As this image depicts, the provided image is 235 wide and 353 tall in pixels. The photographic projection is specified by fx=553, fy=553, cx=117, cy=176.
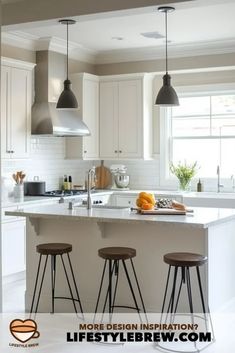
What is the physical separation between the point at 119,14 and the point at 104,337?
8.77ft

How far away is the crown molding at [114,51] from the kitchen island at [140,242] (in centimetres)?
243

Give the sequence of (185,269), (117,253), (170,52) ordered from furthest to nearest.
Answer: (170,52)
(185,269)
(117,253)

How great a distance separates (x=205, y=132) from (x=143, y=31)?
6.37ft

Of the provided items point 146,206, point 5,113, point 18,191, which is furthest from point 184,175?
point 146,206

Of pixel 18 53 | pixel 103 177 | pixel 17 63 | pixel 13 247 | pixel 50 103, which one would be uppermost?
pixel 18 53

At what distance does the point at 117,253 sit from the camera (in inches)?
176

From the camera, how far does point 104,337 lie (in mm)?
4375

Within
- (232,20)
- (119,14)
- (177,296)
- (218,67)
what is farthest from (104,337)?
(218,67)

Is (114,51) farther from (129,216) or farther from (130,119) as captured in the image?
(129,216)

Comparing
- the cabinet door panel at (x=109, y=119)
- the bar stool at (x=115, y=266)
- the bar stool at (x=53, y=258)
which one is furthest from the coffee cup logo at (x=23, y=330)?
the cabinet door panel at (x=109, y=119)

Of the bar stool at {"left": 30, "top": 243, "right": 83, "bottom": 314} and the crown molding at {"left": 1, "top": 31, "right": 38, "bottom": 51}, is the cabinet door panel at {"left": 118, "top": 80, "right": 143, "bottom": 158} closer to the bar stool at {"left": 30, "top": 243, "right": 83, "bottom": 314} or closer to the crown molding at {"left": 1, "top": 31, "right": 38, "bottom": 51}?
the crown molding at {"left": 1, "top": 31, "right": 38, "bottom": 51}

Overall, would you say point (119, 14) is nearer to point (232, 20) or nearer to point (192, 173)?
point (232, 20)

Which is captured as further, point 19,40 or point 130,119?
point 130,119

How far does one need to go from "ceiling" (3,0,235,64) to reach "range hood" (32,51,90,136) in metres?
0.30
